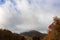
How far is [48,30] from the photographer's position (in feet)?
109

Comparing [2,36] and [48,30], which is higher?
[2,36]

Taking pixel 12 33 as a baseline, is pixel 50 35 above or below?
below

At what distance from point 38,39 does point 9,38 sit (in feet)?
39.8

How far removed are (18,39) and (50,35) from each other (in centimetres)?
2970

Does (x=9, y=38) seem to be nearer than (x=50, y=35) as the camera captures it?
No

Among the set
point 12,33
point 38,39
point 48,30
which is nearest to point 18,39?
point 12,33

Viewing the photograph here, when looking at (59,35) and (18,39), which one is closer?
(59,35)

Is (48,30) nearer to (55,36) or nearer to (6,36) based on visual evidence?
(55,36)

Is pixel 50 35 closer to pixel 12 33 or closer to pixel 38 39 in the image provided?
pixel 12 33

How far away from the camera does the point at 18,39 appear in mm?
60469

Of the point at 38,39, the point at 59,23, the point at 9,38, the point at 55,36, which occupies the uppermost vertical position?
the point at 38,39

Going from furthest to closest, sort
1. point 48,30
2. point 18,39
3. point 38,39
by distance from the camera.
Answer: point 38,39 → point 18,39 → point 48,30

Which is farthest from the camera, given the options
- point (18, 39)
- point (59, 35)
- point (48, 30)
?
point (18, 39)

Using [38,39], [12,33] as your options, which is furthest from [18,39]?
[38,39]
